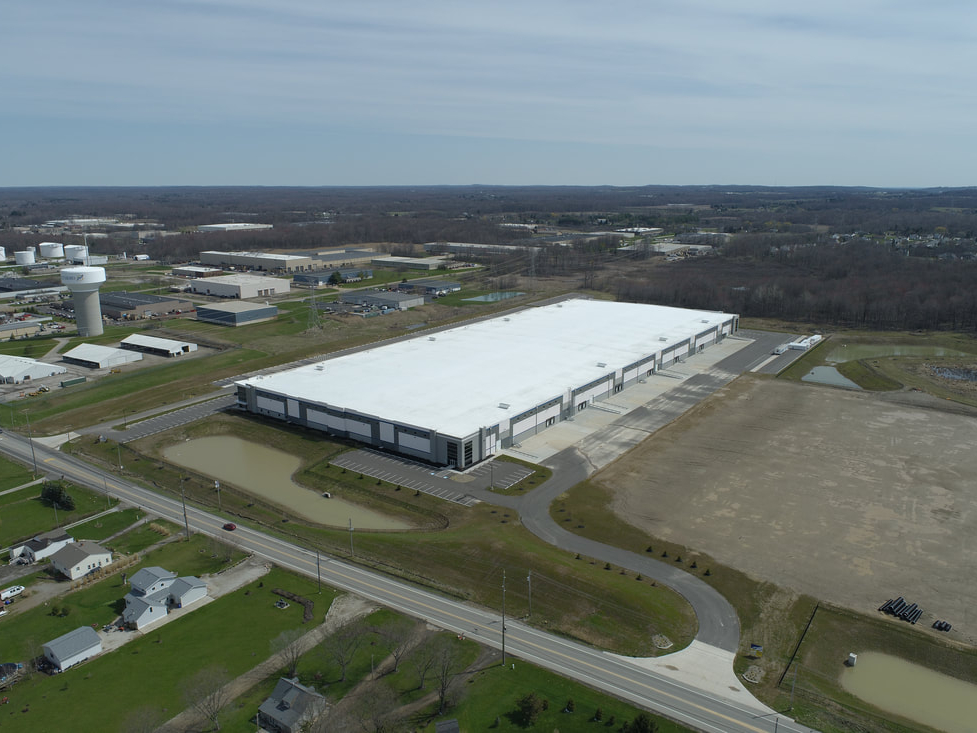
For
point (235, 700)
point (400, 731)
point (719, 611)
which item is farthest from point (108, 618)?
point (719, 611)

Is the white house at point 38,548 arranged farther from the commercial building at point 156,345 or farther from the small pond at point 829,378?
the small pond at point 829,378

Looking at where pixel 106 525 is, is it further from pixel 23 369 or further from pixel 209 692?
pixel 23 369

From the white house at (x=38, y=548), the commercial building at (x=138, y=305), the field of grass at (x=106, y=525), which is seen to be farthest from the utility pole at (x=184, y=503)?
the commercial building at (x=138, y=305)

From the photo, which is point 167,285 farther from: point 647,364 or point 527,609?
point 527,609

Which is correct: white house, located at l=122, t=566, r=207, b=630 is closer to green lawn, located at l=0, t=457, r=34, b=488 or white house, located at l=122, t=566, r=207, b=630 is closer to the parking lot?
the parking lot

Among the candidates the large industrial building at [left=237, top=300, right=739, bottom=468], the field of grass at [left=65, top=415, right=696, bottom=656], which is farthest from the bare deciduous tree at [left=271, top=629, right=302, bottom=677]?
the large industrial building at [left=237, top=300, right=739, bottom=468]

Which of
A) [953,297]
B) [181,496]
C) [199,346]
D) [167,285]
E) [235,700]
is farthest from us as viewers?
[167,285]
